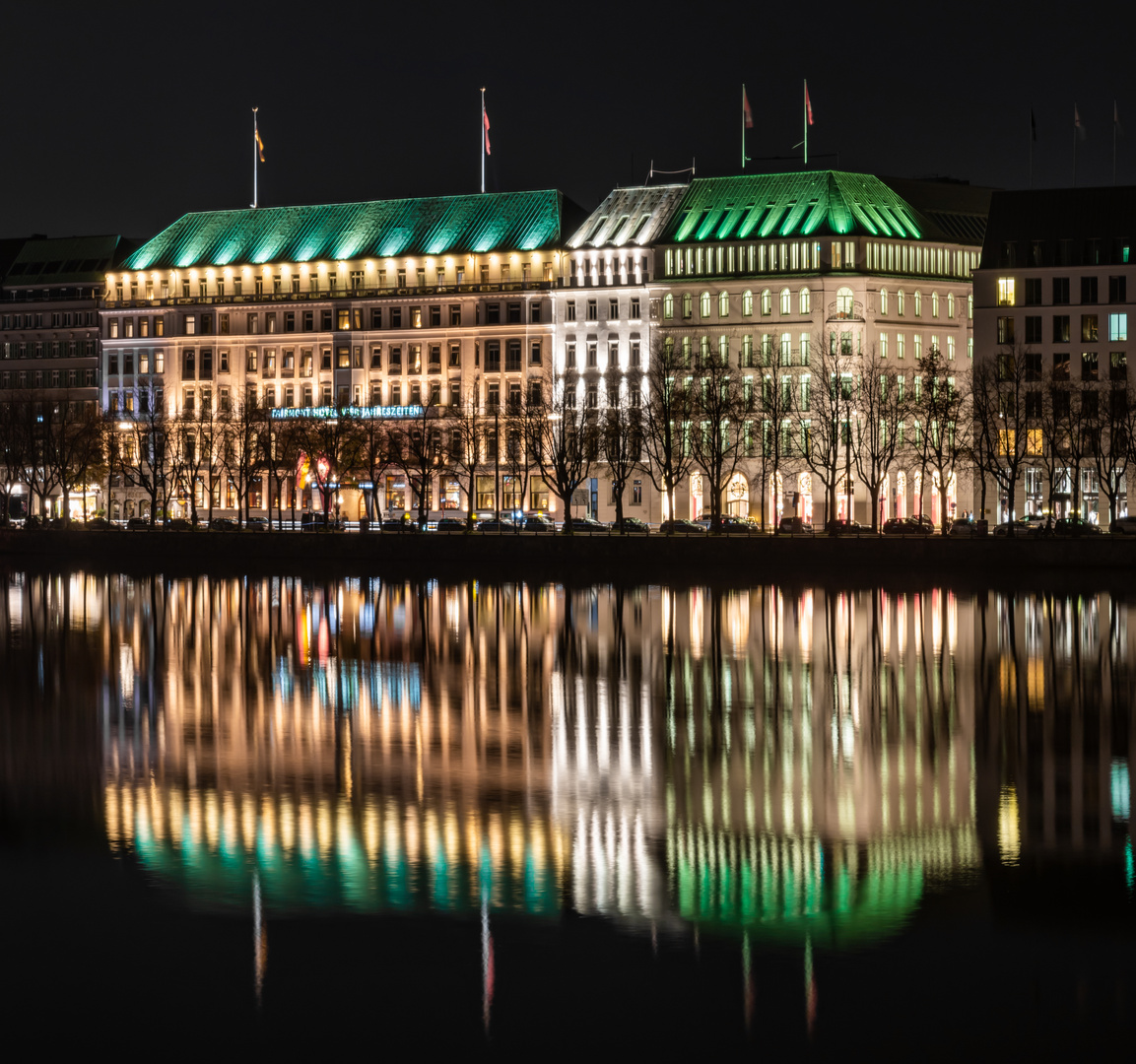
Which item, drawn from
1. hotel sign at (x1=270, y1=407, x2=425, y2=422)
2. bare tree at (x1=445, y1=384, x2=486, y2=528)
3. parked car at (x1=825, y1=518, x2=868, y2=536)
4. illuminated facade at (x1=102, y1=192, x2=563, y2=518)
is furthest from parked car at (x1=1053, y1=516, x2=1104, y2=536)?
hotel sign at (x1=270, y1=407, x2=425, y2=422)

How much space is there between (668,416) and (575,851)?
93688 millimetres

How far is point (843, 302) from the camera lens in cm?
14188

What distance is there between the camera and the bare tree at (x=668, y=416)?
11544cm

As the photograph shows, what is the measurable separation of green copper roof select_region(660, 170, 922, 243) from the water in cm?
9713

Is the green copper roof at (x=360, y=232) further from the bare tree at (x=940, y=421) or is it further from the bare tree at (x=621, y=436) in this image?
the bare tree at (x=940, y=421)

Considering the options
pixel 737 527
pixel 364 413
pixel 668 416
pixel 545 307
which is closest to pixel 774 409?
pixel 668 416

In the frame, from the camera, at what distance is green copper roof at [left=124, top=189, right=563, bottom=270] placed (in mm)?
159500

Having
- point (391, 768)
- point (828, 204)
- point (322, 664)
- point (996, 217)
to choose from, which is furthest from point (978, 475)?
point (391, 768)

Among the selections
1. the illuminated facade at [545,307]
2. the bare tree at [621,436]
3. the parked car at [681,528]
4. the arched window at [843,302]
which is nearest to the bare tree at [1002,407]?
the illuminated facade at [545,307]

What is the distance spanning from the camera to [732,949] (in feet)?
68.1

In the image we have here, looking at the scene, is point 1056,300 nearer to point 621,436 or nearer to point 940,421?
point 940,421

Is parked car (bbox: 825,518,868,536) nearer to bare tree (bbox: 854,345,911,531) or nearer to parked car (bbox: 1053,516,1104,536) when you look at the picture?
bare tree (bbox: 854,345,911,531)

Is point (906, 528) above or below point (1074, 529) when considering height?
above

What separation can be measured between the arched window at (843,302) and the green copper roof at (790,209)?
4474 mm
